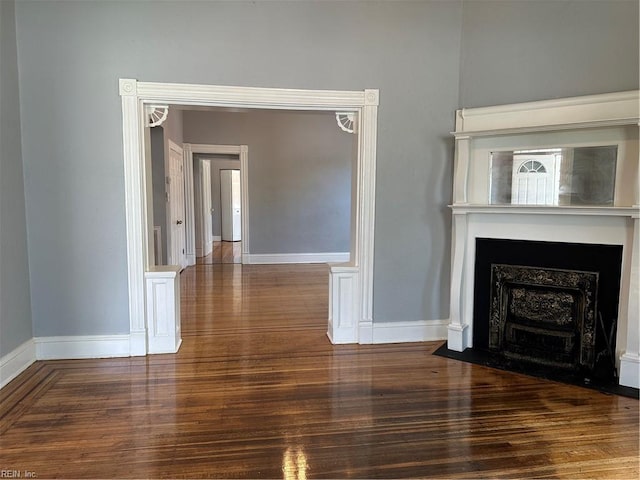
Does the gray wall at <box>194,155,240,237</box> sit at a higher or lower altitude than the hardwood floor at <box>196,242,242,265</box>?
higher

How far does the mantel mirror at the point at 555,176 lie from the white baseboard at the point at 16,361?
3.80m

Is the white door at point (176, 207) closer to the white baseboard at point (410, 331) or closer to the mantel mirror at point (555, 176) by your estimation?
the white baseboard at point (410, 331)

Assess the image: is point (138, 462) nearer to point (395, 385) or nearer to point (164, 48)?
point (395, 385)

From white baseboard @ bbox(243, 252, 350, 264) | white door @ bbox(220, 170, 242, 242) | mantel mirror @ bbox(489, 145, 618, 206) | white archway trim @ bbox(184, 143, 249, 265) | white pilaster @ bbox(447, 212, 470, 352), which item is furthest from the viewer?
white door @ bbox(220, 170, 242, 242)

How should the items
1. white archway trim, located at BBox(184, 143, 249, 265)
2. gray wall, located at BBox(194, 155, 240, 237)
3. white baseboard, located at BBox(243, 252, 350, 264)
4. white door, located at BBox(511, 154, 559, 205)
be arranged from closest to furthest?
1. white door, located at BBox(511, 154, 559, 205)
2. white archway trim, located at BBox(184, 143, 249, 265)
3. white baseboard, located at BBox(243, 252, 350, 264)
4. gray wall, located at BBox(194, 155, 240, 237)

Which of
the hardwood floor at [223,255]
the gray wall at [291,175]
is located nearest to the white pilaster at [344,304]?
the gray wall at [291,175]

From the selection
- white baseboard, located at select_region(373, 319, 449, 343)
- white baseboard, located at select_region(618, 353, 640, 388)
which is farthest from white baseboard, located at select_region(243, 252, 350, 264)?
white baseboard, located at select_region(618, 353, 640, 388)

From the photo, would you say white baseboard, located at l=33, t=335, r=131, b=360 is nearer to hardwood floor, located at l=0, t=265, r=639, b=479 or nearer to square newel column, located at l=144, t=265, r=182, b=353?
hardwood floor, located at l=0, t=265, r=639, b=479

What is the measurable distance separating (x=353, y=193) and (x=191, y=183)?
4464 millimetres

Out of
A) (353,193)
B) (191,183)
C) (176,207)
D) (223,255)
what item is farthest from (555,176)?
(223,255)

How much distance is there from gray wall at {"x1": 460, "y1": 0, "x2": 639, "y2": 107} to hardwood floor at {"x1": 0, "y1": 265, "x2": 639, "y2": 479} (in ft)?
7.13

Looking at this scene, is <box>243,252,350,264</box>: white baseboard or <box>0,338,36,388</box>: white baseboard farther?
<box>243,252,350,264</box>: white baseboard

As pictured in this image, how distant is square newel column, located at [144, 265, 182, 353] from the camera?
10.3 ft

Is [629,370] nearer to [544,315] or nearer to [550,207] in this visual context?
→ [544,315]
